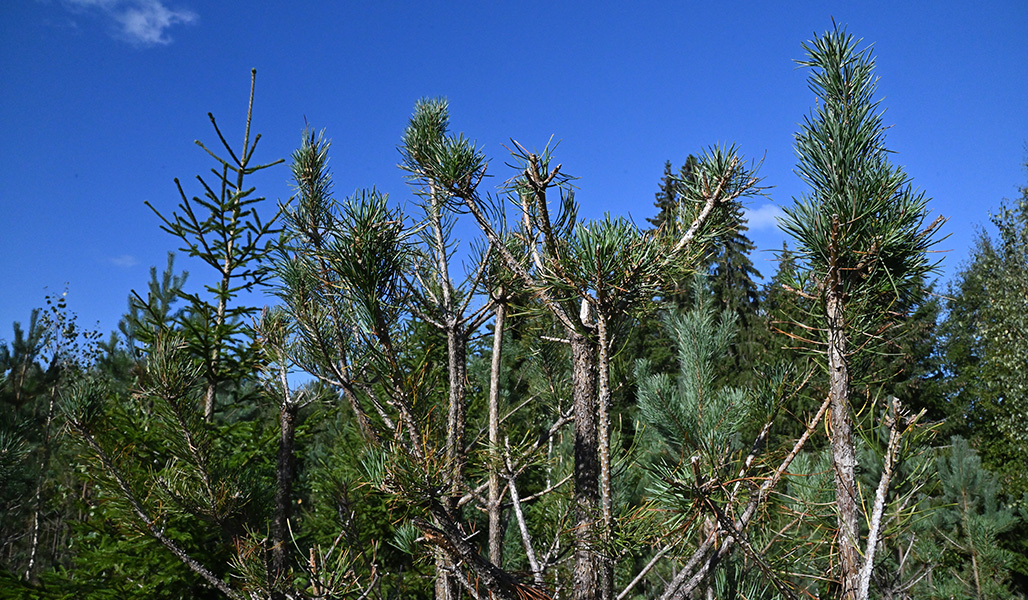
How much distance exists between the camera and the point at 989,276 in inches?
707

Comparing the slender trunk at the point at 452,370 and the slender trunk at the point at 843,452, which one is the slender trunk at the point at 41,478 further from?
the slender trunk at the point at 843,452

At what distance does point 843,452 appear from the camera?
46.4 inches

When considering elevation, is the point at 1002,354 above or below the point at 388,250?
above

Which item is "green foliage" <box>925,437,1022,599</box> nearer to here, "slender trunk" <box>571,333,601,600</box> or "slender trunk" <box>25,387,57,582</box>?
"slender trunk" <box>571,333,601,600</box>

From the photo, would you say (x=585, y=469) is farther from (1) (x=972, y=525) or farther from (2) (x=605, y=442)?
(1) (x=972, y=525)

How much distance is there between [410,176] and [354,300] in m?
0.70

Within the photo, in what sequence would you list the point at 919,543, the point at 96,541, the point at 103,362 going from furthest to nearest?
the point at 103,362
the point at 919,543
the point at 96,541

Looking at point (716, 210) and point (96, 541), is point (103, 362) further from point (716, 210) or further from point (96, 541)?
point (716, 210)

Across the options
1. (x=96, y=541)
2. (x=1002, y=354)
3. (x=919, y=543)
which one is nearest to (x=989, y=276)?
(x=1002, y=354)

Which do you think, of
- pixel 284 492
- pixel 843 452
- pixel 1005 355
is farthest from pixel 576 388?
pixel 1005 355

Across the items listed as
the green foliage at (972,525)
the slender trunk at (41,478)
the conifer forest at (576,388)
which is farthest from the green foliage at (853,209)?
the slender trunk at (41,478)

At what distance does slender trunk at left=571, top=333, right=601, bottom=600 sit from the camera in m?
1.34

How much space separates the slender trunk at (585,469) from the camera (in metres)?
1.34

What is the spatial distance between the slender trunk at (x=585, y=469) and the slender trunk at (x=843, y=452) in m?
0.52
